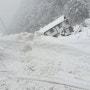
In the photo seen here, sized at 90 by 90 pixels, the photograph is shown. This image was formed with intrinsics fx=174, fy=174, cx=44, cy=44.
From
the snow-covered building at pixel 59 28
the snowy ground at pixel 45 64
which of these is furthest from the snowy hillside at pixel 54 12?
the snowy ground at pixel 45 64

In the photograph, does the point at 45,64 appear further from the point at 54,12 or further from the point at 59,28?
the point at 54,12

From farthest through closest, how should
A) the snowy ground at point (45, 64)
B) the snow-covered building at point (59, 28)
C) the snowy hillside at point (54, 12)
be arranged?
the snowy hillside at point (54, 12) < the snow-covered building at point (59, 28) < the snowy ground at point (45, 64)

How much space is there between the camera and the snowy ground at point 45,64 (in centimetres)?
817

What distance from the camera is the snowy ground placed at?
8.17 m

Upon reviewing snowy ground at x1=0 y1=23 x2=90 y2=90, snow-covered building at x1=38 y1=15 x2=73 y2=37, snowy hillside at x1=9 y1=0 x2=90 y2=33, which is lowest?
snowy ground at x1=0 y1=23 x2=90 y2=90

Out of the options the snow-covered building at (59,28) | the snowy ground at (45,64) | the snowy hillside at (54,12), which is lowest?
the snowy ground at (45,64)

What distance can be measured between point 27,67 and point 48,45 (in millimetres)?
1995

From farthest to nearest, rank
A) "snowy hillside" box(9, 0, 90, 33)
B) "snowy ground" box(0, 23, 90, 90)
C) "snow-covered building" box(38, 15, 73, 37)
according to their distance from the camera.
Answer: "snowy hillside" box(9, 0, 90, 33)
"snow-covered building" box(38, 15, 73, 37)
"snowy ground" box(0, 23, 90, 90)

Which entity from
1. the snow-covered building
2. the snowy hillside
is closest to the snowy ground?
the snow-covered building

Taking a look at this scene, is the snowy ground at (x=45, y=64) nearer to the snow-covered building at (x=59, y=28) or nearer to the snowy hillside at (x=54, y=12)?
the snow-covered building at (x=59, y=28)

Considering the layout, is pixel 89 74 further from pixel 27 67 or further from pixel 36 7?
pixel 36 7

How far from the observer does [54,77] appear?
332 inches

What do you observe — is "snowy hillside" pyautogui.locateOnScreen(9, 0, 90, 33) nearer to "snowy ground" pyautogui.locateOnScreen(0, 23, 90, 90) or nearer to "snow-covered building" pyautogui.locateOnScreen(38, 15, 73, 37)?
"snow-covered building" pyautogui.locateOnScreen(38, 15, 73, 37)

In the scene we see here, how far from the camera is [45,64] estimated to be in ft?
30.6
